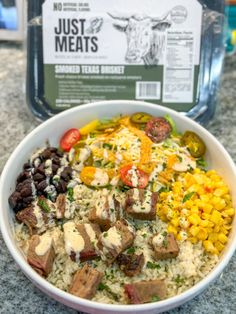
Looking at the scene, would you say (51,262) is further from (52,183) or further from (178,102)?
(178,102)

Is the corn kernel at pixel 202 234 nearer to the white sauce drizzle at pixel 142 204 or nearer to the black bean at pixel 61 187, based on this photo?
the white sauce drizzle at pixel 142 204

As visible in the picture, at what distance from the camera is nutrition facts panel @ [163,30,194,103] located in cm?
93

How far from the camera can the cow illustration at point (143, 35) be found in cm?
91

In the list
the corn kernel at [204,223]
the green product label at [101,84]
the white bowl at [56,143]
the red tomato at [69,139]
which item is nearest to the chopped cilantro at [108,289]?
the white bowl at [56,143]

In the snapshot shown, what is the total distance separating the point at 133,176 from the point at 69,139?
0.15m

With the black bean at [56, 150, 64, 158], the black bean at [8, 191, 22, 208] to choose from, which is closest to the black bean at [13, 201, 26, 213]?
the black bean at [8, 191, 22, 208]

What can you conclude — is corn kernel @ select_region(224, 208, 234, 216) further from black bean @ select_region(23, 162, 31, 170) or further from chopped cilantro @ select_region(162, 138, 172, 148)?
black bean @ select_region(23, 162, 31, 170)

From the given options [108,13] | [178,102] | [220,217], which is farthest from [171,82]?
[220,217]

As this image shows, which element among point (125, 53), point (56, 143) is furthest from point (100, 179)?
point (125, 53)

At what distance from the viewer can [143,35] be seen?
921 mm

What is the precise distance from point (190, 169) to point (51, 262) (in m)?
0.24

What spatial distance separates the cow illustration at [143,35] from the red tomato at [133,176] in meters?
0.22

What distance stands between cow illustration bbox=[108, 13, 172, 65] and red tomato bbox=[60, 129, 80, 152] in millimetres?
147

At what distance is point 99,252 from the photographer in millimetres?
720
